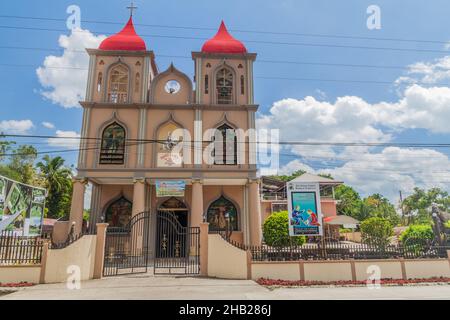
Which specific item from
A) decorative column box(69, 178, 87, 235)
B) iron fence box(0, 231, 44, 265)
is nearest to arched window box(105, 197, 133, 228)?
decorative column box(69, 178, 87, 235)

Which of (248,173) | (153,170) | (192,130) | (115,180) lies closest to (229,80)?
(192,130)

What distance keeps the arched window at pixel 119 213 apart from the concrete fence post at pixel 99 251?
646 cm

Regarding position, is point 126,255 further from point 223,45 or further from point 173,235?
point 223,45

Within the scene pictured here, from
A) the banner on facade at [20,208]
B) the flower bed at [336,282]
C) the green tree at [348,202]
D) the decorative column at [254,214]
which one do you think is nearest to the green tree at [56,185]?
the banner on facade at [20,208]

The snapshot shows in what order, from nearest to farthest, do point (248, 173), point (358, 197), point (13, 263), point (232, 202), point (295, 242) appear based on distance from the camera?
point (13, 263)
point (295, 242)
point (248, 173)
point (232, 202)
point (358, 197)

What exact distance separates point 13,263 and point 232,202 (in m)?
12.1

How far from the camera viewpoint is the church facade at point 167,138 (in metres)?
17.3

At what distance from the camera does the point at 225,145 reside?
60.3 feet

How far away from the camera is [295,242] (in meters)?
15.3

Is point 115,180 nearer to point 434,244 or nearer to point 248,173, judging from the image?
point 248,173

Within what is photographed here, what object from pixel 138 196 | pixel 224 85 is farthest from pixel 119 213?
pixel 224 85

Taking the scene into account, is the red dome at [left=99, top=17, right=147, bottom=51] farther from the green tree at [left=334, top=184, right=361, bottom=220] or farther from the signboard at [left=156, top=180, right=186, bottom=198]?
the green tree at [left=334, top=184, right=361, bottom=220]

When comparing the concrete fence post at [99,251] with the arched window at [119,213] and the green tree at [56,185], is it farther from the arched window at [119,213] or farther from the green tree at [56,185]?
the green tree at [56,185]

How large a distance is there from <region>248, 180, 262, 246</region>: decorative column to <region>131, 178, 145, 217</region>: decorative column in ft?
21.3
